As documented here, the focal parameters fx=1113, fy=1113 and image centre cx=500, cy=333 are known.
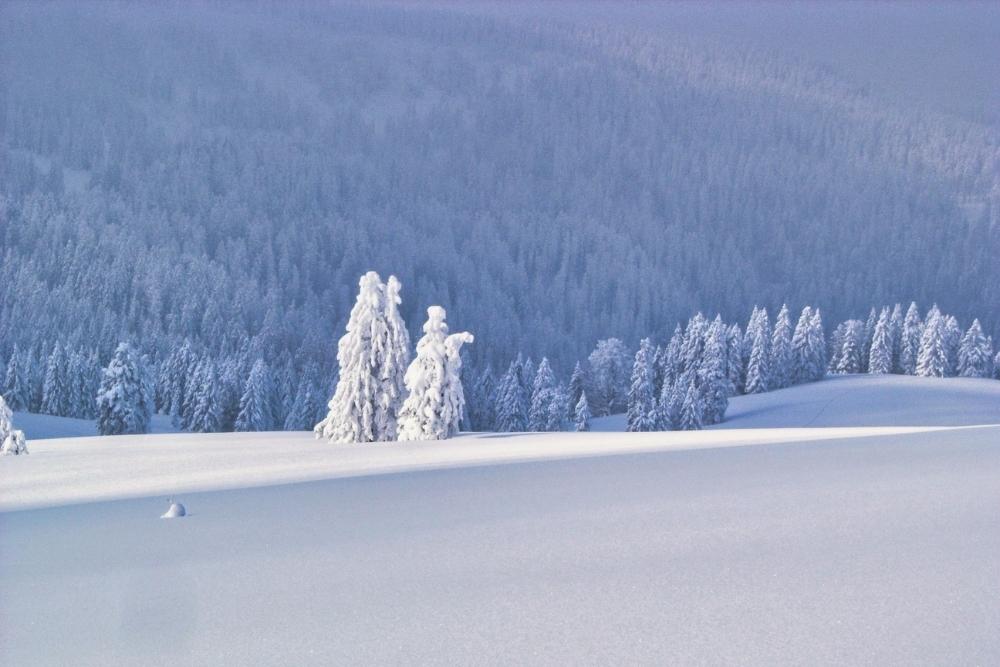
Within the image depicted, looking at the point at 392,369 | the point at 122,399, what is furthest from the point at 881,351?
the point at 392,369

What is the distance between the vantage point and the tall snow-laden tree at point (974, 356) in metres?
107

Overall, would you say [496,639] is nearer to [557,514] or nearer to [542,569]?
[542,569]

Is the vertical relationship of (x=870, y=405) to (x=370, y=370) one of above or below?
below

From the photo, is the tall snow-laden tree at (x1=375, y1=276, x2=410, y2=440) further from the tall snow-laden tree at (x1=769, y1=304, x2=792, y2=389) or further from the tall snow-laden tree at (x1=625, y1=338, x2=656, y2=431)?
the tall snow-laden tree at (x1=769, y1=304, x2=792, y2=389)

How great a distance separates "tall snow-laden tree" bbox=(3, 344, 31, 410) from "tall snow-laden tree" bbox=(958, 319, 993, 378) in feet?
284

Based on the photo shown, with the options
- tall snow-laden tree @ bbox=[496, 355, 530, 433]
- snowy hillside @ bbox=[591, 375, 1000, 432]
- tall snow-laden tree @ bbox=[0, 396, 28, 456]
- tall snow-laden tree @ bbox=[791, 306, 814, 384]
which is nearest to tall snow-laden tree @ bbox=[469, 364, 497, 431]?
tall snow-laden tree @ bbox=[496, 355, 530, 433]

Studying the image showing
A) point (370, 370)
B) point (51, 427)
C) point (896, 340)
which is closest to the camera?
point (370, 370)

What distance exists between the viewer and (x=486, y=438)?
3127 cm

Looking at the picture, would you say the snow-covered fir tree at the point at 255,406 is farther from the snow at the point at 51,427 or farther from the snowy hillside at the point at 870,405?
the snowy hillside at the point at 870,405

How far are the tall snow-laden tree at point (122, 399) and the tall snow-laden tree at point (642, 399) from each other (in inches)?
1344

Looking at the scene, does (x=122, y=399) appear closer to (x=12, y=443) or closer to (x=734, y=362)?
(x=12, y=443)

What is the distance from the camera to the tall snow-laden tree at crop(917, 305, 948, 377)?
A: 344ft

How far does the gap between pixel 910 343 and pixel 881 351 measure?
113 inches

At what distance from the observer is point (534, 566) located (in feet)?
32.9
